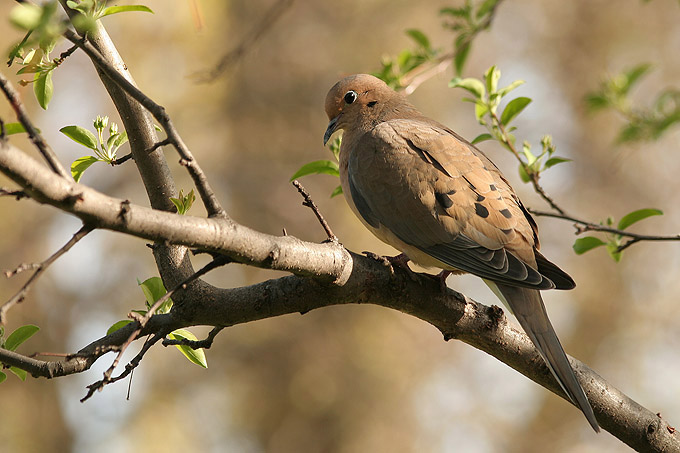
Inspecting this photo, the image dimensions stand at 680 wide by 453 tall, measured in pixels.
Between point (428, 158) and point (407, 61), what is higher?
point (407, 61)

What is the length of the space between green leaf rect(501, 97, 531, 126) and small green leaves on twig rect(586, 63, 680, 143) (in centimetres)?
27

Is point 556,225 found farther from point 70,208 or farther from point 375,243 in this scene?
point 70,208

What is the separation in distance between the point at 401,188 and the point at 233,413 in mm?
5483

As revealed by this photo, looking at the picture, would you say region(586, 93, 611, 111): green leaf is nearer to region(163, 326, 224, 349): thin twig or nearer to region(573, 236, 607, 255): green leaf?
region(573, 236, 607, 255): green leaf

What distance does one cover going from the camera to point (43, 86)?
6.68ft

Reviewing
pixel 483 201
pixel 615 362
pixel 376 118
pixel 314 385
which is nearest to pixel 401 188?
pixel 483 201

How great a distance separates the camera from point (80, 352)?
1859 millimetres

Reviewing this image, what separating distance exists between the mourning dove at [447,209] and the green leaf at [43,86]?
143 cm

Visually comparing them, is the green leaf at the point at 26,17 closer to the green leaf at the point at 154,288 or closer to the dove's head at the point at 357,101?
the green leaf at the point at 154,288

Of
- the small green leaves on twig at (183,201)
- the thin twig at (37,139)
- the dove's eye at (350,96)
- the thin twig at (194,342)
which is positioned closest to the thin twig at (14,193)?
the thin twig at (37,139)

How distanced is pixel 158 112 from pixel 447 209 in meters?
1.70

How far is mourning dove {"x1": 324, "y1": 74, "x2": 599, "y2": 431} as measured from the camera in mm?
2867

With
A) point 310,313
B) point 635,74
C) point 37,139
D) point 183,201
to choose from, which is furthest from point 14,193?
point 310,313

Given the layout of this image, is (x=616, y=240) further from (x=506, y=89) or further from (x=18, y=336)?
(x=18, y=336)
